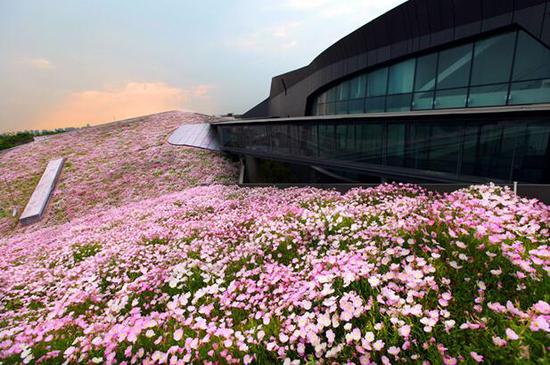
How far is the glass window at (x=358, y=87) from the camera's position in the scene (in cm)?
→ 2056

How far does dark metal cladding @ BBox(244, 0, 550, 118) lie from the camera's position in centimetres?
1124

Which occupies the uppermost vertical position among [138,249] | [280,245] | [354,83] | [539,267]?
[354,83]

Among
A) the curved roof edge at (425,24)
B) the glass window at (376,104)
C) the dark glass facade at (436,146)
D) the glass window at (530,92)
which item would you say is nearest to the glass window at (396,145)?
the dark glass facade at (436,146)

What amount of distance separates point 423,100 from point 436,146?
7609 mm

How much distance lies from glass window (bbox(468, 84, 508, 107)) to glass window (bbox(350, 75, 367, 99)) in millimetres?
8306

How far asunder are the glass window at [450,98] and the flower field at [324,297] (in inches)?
453

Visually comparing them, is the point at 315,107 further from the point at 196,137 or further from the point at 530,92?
the point at 530,92

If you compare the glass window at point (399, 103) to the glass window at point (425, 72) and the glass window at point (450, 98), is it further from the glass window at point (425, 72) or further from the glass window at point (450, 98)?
the glass window at point (450, 98)

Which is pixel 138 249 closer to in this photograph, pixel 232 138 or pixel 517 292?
pixel 517 292

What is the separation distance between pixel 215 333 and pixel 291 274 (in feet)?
4.75

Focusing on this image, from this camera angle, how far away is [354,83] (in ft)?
71.4

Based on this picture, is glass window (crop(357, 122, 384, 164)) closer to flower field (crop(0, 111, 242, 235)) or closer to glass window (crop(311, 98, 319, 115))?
flower field (crop(0, 111, 242, 235))

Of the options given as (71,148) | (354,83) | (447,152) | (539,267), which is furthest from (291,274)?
(71,148)

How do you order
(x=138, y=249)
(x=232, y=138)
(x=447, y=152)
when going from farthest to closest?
(x=232, y=138), (x=447, y=152), (x=138, y=249)
